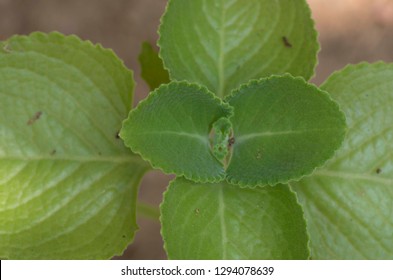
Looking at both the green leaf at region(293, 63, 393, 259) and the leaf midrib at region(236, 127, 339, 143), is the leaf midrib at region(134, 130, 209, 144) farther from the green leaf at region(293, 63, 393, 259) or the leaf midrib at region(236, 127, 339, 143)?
the green leaf at region(293, 63, 393, 259)

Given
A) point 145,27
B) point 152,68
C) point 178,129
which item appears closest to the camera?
point 178,129

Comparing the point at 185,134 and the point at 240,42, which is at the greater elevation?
the point at 240,42

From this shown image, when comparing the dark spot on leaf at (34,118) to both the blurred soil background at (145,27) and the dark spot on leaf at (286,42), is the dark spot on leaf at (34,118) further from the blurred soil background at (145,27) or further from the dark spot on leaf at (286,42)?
the blurred soil background at (145,27)

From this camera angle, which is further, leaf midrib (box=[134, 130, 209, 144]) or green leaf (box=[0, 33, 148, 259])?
green leaf (box=[0, 33, 148, 259])

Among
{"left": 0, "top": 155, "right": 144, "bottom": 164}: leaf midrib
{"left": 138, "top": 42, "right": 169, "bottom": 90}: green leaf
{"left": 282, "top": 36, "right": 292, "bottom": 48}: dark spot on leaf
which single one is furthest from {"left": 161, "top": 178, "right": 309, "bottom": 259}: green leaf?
{"left": 138, "top": 42, "right": 169, "bottom": 90}: green leaf

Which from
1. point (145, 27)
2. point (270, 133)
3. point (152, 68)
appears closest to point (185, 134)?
point (270, 133)

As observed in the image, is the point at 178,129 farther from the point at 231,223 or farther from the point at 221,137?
the point at 231,223
